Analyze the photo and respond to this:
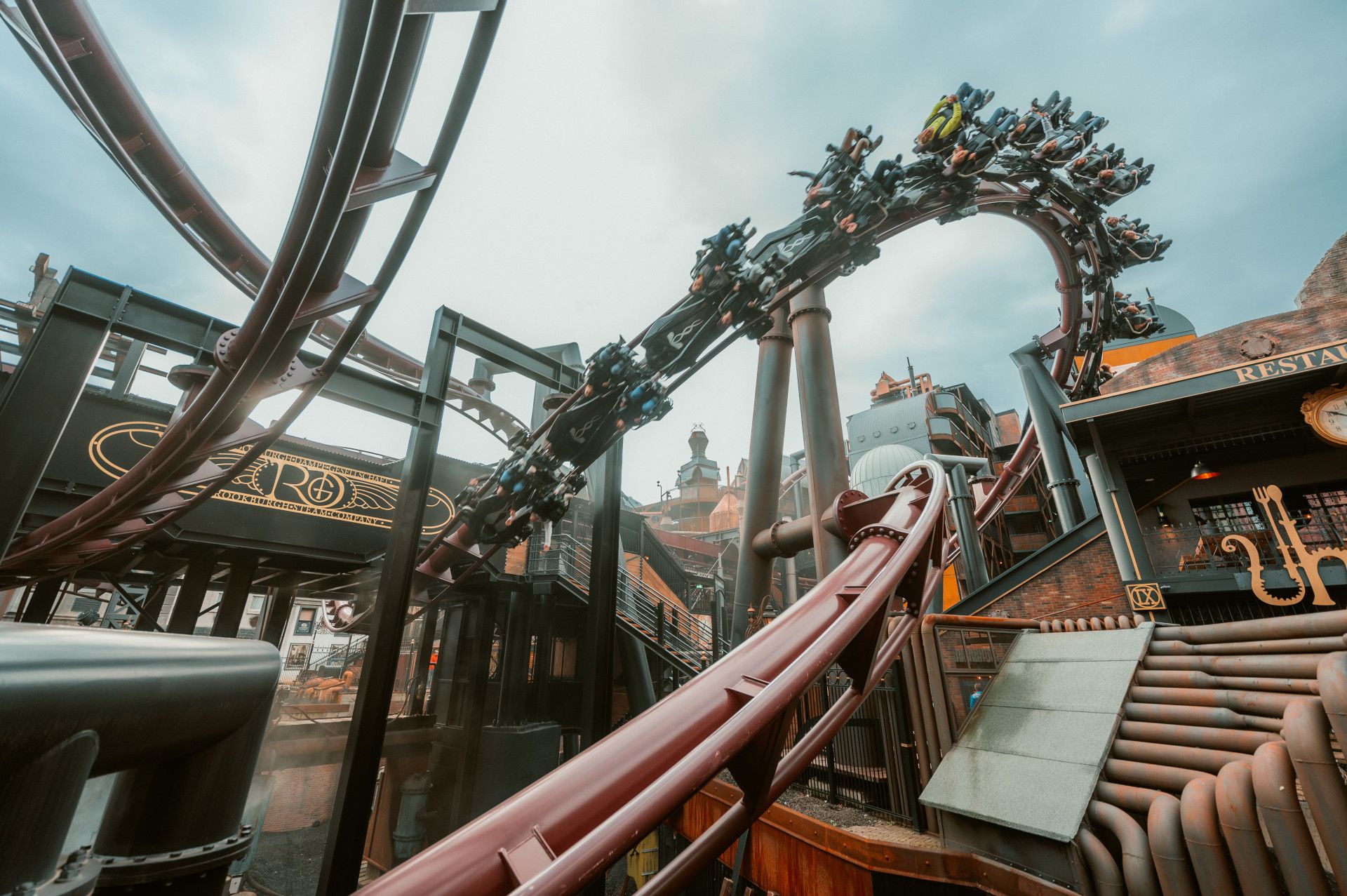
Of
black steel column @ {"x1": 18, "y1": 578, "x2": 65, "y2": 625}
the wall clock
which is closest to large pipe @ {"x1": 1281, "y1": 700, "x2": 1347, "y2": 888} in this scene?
the wall clock

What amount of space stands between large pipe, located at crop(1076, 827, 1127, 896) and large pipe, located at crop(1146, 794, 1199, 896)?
0.56ft

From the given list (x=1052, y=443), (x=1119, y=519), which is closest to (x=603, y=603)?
(x=1119, y=519)

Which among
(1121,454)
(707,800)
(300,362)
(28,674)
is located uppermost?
(1121,454)

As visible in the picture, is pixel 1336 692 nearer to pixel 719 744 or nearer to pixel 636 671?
pixel 719 744

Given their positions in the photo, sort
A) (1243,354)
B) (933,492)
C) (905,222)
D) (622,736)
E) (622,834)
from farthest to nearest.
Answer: (1243,354)
(905,222)
(933,492)
(622,736)
(622,834)

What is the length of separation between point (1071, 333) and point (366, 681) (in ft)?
42.0

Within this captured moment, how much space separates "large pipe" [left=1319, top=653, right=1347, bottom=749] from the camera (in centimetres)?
227

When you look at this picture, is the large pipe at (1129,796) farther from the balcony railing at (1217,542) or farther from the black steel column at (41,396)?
the balcony railing at (1217,542)

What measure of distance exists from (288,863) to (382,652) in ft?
37.5

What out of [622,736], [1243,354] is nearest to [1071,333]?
[1243,354]

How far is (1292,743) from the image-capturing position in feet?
7.68

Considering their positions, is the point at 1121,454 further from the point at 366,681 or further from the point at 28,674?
the point at 28,674

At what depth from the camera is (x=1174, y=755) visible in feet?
9.36

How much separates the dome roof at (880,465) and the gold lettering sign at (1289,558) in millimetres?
13719
